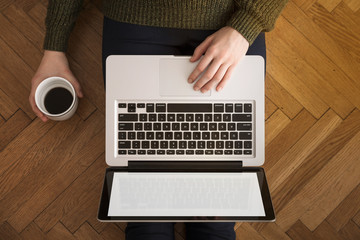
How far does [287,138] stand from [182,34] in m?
0.53

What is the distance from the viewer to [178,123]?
70cm

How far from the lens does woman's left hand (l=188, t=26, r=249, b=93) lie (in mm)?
685

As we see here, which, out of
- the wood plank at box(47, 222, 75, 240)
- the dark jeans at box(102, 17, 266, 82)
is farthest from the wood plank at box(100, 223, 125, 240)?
the dark jeans at box(102, 17, 266, 82)

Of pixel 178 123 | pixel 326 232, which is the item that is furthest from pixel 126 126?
pixel 326 232

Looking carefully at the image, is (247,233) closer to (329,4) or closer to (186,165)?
(186,165)

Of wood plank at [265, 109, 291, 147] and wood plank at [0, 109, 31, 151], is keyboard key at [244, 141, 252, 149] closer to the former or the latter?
wood plank at [265, 109, 291, 147]

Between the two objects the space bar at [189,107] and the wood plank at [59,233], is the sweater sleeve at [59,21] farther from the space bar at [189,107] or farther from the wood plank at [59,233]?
the wood plank at [59,233]

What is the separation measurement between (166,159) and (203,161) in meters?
0.09

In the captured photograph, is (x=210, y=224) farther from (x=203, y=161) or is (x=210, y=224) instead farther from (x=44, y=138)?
(x=44, y=138)

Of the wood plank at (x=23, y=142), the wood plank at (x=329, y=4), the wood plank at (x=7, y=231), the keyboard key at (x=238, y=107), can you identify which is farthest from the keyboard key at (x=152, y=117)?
the wood plank at (x=329, y=4)

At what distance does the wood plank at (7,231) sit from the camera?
0.95m

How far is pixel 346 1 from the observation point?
1023 mm

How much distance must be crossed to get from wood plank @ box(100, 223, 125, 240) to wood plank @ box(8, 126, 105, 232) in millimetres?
203

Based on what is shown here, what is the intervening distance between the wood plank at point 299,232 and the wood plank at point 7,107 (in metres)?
1.06
